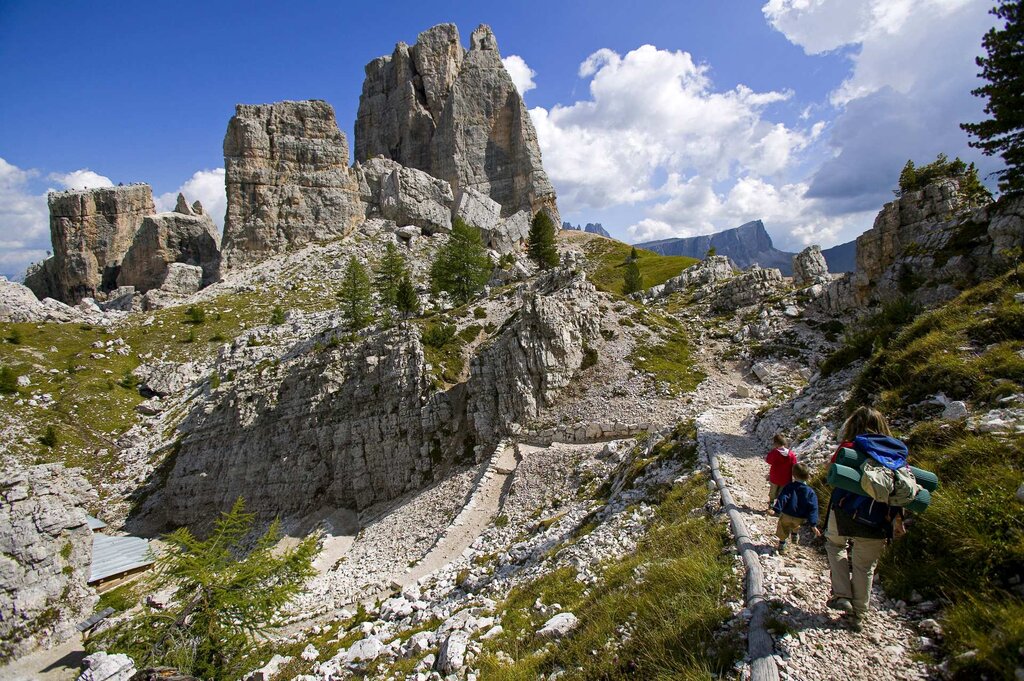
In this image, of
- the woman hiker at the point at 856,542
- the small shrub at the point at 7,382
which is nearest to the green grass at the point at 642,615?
the woman hiker at the point at 856,542

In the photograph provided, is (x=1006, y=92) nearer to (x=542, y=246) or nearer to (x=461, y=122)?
(x=542, y=246)

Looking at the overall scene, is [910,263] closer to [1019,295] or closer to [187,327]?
[1019,295]

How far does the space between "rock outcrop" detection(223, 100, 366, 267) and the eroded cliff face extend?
55350mm

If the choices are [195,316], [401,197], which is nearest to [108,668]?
[195,316]

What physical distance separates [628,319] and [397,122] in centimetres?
11228

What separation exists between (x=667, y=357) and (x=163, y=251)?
110 meters

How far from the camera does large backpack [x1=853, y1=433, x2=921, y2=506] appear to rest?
5.67m

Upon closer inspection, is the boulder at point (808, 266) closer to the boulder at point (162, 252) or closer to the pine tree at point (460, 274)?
the pine tree at point (460, 274)

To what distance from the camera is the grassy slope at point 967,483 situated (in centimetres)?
495

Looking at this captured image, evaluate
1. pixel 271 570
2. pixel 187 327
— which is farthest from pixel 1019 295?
pixel 187 327

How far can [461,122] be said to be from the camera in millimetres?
116312

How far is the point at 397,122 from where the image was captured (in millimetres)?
122062

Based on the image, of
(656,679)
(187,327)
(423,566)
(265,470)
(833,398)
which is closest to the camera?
(656,679)

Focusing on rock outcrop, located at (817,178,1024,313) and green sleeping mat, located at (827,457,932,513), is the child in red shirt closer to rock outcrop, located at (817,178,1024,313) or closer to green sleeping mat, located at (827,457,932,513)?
green sleeping mat, located at (827,457,932,513)
